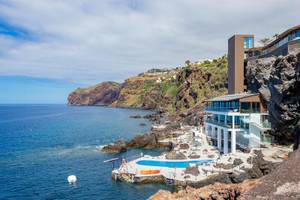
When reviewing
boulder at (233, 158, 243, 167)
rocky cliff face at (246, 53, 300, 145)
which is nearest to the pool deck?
boulder at (233, 158, 243, 167)

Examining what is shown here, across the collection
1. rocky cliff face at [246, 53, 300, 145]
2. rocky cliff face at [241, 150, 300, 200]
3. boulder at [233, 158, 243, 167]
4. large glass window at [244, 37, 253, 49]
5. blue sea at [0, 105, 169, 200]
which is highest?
large glass window at [244, 37, 253, 49]

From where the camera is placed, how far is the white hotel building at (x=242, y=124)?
44.4m

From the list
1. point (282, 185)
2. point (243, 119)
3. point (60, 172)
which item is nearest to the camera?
point (282, 185)

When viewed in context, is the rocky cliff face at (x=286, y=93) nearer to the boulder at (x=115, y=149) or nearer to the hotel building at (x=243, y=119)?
the hotel building at (x=243, y=119)

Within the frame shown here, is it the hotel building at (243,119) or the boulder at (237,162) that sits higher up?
the hotel building at (243,119)

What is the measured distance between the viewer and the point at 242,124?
46.7 meters

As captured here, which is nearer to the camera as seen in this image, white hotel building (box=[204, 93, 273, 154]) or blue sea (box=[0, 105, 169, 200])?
blue sea (box=[0, 105, 169, 200])

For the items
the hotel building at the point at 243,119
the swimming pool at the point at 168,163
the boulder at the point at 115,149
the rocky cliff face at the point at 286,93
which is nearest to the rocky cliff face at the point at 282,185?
the rocky cliff face at the point at 286,93

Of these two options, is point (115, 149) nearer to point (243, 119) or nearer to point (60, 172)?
point (60, 172)

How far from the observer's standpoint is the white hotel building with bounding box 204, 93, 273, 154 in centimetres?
4444

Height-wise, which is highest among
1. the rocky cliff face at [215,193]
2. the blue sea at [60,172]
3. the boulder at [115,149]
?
the rocky cliff face at [215,193]

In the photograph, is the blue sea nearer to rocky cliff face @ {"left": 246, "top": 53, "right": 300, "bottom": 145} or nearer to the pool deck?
the pool deck

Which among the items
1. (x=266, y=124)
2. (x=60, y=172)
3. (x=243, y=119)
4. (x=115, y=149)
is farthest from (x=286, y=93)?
(x=115, y=149)

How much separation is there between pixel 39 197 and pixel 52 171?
12.2m
